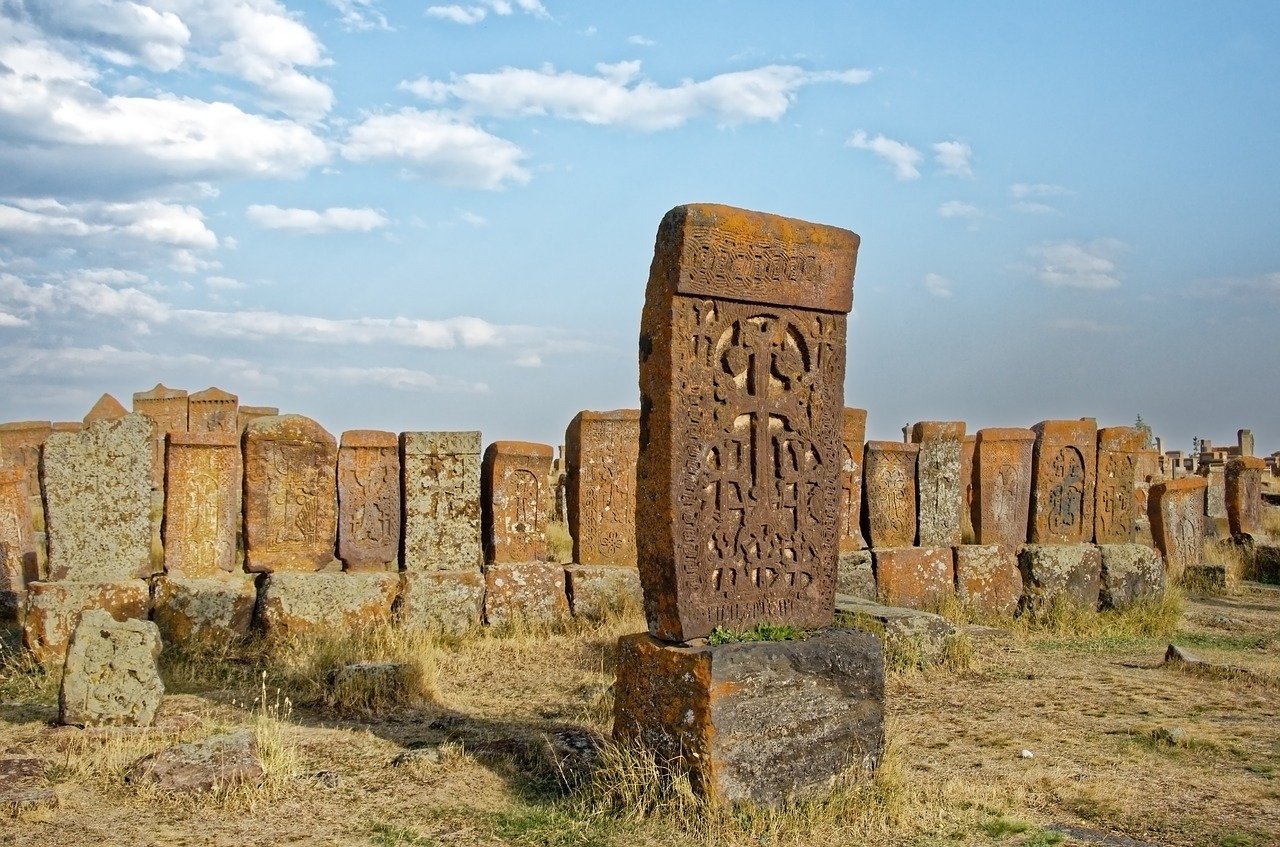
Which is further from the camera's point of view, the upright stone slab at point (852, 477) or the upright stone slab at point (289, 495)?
the upright stone slab at point (852, 477)

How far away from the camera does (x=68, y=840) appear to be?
4125 millimetres

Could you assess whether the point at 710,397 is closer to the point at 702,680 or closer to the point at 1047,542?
the point at 702,680

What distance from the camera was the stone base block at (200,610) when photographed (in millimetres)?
7473

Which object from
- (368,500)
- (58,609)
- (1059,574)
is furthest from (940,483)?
(58,609)

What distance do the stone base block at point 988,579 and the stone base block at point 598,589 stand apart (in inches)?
111

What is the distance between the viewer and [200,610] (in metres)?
7.55

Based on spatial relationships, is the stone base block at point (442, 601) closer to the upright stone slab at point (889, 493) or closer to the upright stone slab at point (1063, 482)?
the upright stone slab at point (889, 493)

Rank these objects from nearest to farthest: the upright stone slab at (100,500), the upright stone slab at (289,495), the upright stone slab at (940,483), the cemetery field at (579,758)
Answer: the cemetery field at (579,758) < the upright stone slab at (100,500) < the upright stone slab at (289,495) < the upright stone slab at (940,483)

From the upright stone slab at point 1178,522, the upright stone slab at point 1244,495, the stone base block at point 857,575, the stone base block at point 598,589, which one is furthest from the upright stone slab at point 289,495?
the upright stone slab at point 1244,495

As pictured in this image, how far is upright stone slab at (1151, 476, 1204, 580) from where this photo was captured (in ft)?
37.9

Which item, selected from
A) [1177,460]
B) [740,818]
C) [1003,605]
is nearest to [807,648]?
[740,818]

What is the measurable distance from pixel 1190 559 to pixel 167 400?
15583mm

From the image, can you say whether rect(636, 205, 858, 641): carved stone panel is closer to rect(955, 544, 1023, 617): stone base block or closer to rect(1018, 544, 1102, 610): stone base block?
rect(955, 544, 1023, 617): stone base block

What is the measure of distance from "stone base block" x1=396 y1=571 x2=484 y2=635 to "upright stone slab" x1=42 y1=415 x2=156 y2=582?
1.78m
